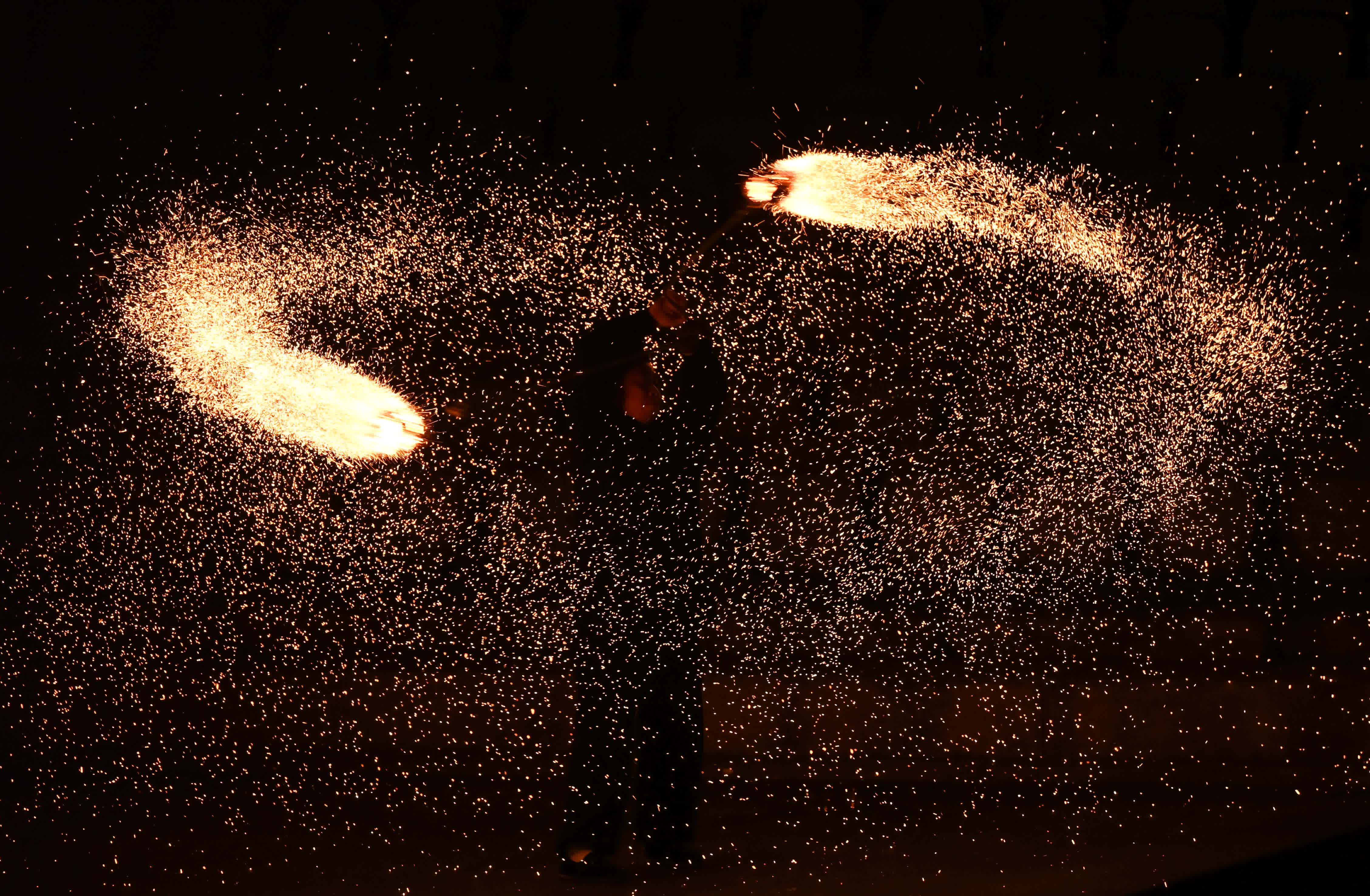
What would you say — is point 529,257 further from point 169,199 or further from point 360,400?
point 169,199

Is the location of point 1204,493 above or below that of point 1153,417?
below

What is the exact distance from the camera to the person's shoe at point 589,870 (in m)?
2.07

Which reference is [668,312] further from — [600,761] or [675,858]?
[675,858]

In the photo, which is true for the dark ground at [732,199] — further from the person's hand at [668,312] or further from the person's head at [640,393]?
the person's hand at [668,312]

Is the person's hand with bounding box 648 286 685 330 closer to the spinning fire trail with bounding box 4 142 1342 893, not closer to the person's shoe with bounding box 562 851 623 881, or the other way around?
the spinning fire trail with bounding box 4 142 1342 893

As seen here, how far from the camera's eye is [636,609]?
6.78ft

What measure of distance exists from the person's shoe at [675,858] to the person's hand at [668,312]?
94cm

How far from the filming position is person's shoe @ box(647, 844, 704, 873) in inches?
84.0

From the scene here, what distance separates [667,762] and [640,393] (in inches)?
26.1

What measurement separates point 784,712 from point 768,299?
1305mm

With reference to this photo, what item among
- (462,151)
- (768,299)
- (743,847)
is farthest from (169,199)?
(743,847)

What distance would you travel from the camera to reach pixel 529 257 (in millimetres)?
3816

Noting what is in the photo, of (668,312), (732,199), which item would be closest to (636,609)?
(668,312)

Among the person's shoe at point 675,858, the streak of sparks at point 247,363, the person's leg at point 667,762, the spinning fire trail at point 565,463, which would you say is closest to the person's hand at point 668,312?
the spinning fire trail at point 565,463
